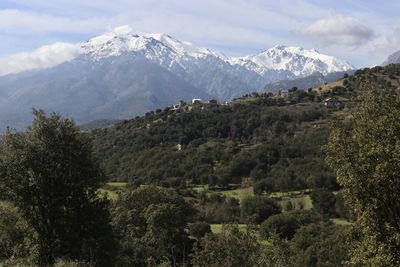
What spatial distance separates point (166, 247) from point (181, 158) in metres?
80.4

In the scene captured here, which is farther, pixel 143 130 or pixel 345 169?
pixel 143 130

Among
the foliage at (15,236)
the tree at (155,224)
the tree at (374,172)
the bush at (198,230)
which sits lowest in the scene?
the bush at (198,230)

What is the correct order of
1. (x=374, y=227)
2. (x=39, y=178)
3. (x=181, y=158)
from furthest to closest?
(x=181, y=158)
(x=39, y=178)
(x=374, y=227)

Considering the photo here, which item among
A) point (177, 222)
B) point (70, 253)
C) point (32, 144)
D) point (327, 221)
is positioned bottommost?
point (327, 221)

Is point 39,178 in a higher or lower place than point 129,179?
higher

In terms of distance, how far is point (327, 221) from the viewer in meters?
86.4

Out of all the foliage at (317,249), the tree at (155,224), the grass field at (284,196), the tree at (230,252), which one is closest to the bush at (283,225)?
the foliage at (317,249)

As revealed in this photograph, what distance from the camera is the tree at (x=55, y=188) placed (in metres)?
24.0

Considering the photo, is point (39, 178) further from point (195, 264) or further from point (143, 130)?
point (143, 130)

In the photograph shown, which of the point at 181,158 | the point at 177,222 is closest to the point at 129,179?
the point at 181,158

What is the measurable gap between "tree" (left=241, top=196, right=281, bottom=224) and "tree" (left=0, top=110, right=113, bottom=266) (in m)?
67.0

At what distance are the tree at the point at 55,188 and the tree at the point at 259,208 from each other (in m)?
67.0

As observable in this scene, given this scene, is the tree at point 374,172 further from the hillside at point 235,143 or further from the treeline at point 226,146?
the treeline at point 226,146

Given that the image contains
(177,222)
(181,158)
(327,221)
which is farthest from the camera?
(181,158)
